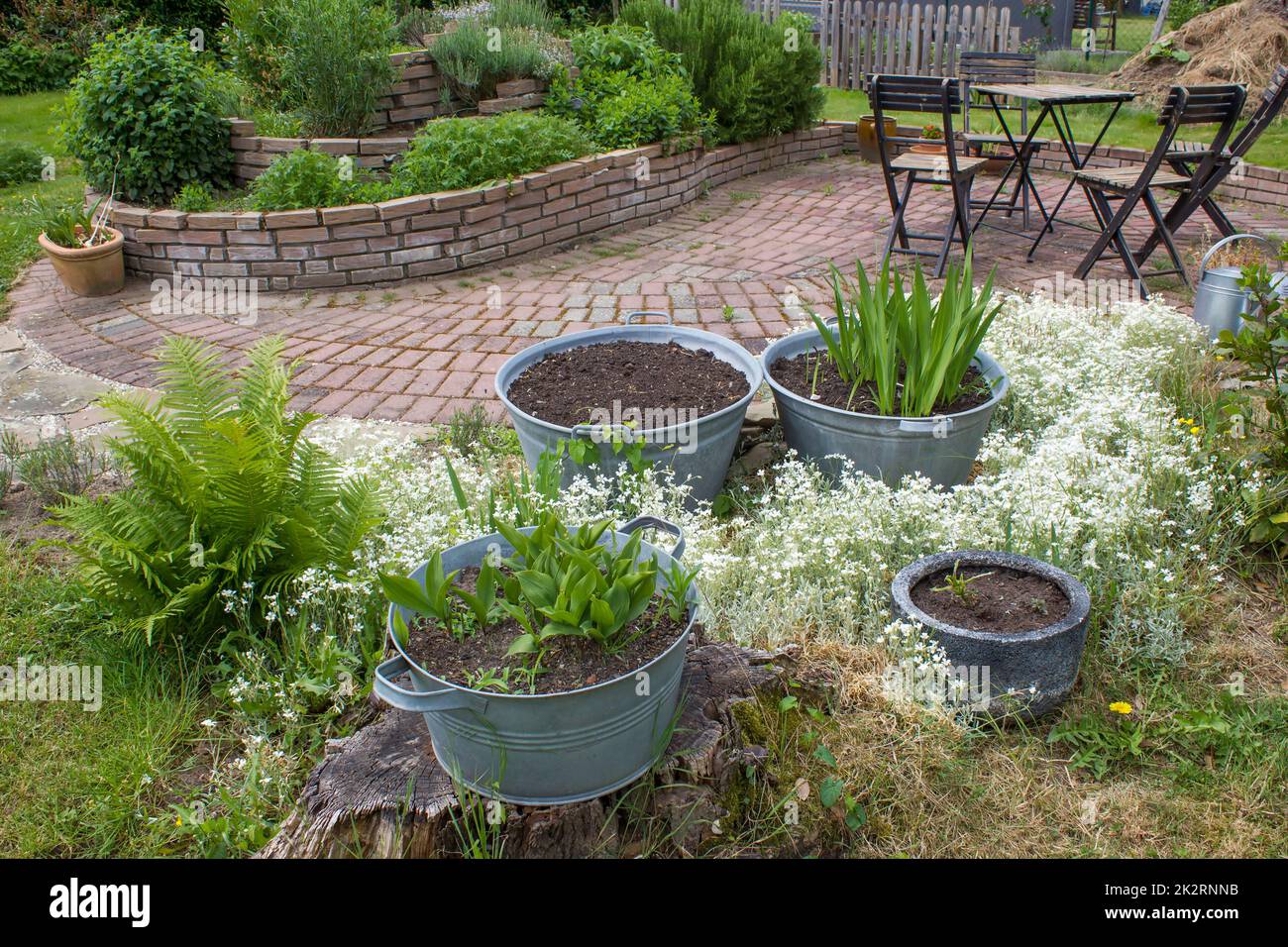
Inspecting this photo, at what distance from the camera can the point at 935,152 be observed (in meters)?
8.48

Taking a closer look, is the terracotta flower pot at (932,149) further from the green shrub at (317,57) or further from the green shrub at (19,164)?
the green shrub at (19,164)

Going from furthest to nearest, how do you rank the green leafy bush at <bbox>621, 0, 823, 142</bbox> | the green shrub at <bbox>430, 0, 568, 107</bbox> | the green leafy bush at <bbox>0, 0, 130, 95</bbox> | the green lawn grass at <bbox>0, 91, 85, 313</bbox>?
the green leafy bush at <bbox>0, 0, 130, 95</bbox>
the green leafy bush at <bbox>621, 0, 823, 142</bbox>
the green shrub at <bbox>430, 0, 568, 107</bbox>
the green lawn grass at <bbox>0, 91, 85, 313</bbox>

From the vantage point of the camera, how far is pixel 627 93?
770 centimetres

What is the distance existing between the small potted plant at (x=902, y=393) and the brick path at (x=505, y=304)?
154 centimetres

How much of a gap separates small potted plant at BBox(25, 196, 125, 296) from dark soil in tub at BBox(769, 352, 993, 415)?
4.56 meters

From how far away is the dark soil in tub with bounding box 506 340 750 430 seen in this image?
3.48m

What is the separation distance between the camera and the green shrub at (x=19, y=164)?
29.1 feet

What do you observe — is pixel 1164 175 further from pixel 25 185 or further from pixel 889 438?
pixel 25 185

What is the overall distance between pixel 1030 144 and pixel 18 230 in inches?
291

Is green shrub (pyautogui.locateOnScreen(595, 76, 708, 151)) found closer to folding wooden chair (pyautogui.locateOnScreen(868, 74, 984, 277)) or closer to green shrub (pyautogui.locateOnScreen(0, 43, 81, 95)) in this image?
folding wooden chair (pyautogui.locateOnScreen(868, 74, 984, 277))

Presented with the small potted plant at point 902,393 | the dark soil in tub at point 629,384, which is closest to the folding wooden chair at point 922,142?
the small potted plant at point 902,393

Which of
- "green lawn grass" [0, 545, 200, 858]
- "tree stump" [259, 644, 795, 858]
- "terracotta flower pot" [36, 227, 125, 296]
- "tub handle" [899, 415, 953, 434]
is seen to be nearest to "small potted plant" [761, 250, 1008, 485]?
"tub handle" [899, 415, 953, 434]

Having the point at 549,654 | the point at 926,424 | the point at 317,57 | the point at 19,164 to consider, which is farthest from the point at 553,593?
the point at 19,164

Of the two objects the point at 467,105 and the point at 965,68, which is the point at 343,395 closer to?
the point at 467,105
